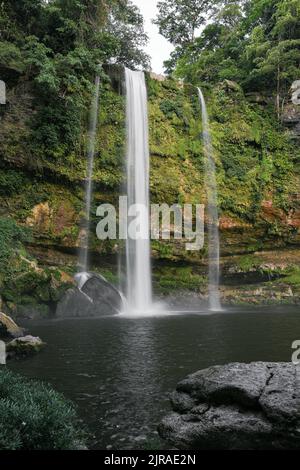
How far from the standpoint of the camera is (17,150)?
18891 mm

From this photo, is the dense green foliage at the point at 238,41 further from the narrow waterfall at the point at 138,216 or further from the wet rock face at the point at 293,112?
the narrow waterfall at the point at 138,216

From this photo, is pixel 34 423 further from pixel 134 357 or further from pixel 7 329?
pixel 7 329

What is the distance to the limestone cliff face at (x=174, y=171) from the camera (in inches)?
757

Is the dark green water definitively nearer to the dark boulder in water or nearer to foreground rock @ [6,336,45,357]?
foreground rock @ [6,336,45,357]

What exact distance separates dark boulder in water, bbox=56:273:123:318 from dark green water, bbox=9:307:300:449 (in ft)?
4.68

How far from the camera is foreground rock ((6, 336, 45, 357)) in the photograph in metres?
9.30

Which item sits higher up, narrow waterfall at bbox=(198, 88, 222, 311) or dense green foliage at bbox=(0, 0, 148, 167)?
dense green foliage at bbox=(0, 0, 148, 167)

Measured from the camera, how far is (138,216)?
2100 cm

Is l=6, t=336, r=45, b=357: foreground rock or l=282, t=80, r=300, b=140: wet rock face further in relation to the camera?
l=282, t=80, r=300, b=140: wet rock face

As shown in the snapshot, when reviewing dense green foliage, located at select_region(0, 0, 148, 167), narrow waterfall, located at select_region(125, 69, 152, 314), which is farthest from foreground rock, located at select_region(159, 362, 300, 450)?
dense green foliage, located at select_region(0, 0, 148, 167)

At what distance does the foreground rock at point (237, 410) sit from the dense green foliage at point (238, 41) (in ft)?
80.0

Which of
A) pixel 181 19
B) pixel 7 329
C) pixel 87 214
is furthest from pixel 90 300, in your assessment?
pixel 181 19

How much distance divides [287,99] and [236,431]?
85.0 ft

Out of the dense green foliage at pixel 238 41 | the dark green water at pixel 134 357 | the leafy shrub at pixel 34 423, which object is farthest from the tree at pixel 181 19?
the leafy shrub at pixel 34 423
